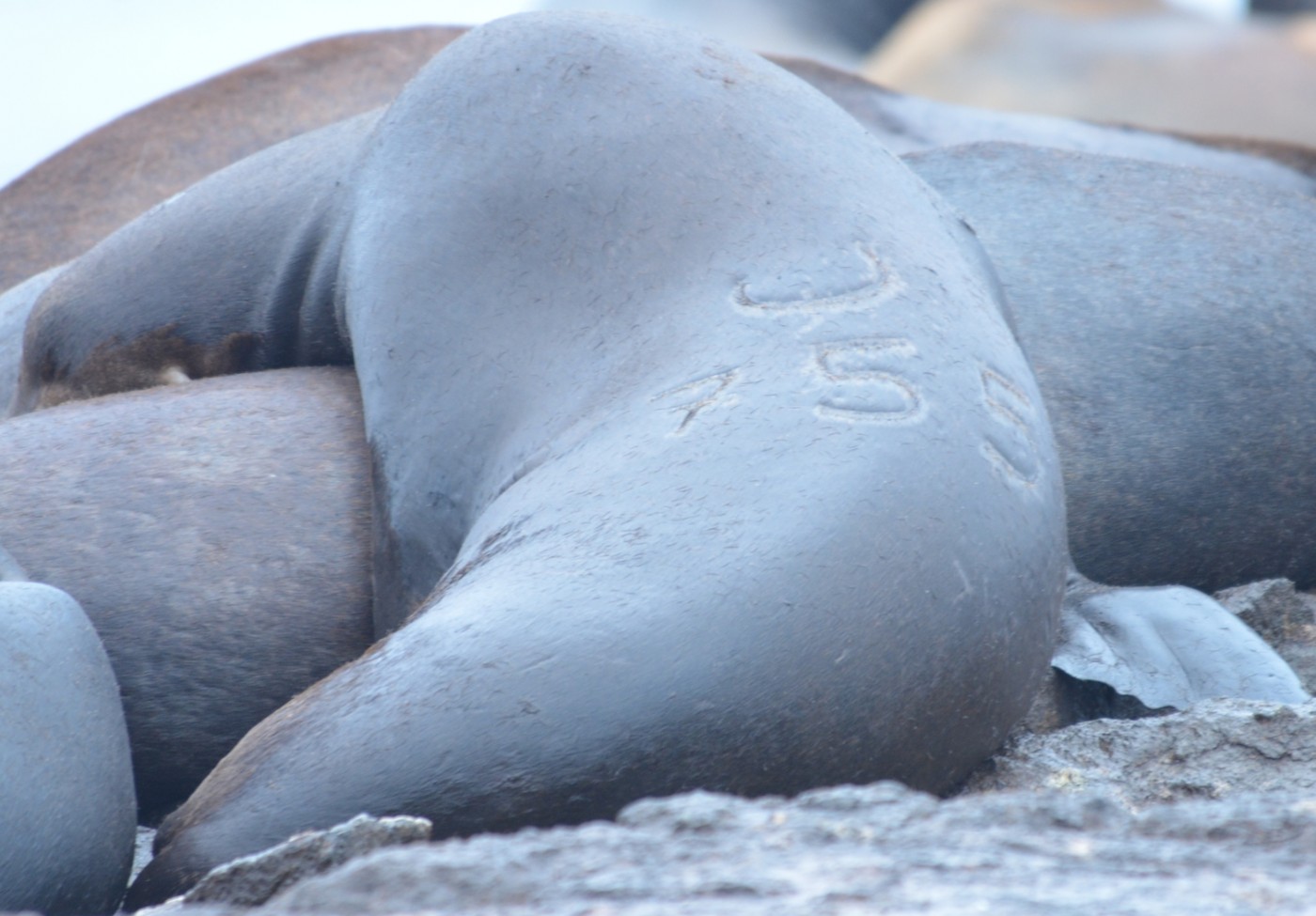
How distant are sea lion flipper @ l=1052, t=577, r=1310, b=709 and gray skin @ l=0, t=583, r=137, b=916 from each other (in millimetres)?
1107

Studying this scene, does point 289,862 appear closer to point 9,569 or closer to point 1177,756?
point 9,569

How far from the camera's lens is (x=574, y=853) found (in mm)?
1127

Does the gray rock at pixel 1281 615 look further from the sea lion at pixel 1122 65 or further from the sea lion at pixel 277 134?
the sea lion at pixel 1122 65

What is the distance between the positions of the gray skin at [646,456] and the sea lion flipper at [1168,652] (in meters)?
0.36

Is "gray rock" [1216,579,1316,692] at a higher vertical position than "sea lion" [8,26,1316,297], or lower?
lower

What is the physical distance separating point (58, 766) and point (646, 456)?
624 mm

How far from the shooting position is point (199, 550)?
82.7 inches

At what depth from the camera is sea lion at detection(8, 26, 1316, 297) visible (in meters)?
3.88

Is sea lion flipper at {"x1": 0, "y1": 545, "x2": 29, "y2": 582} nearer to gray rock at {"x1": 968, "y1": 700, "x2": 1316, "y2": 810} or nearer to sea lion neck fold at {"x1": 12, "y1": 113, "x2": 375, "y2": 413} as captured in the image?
sea lion neck fold at {"x1": 12, "y1": 113, "x2": 375, "y2": 413}

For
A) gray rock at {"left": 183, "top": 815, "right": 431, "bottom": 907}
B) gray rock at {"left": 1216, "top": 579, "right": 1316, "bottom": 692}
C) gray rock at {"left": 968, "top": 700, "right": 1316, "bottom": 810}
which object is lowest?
gray rock at {"left": 1216, "top": 579, "right": 1316, "bottom": 692}

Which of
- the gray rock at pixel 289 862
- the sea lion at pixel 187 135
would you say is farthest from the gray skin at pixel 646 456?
the sea lion at pixel 187 135

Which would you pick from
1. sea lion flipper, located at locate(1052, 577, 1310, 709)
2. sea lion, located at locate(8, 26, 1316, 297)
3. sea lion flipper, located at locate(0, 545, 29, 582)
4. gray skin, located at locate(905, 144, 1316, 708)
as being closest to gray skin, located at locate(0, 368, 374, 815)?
sea lion flipper, located at locate(0, 545, 29, 582)

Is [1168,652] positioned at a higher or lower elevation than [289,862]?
lower

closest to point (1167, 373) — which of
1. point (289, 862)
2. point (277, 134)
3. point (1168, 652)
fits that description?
point (1168, 652)
